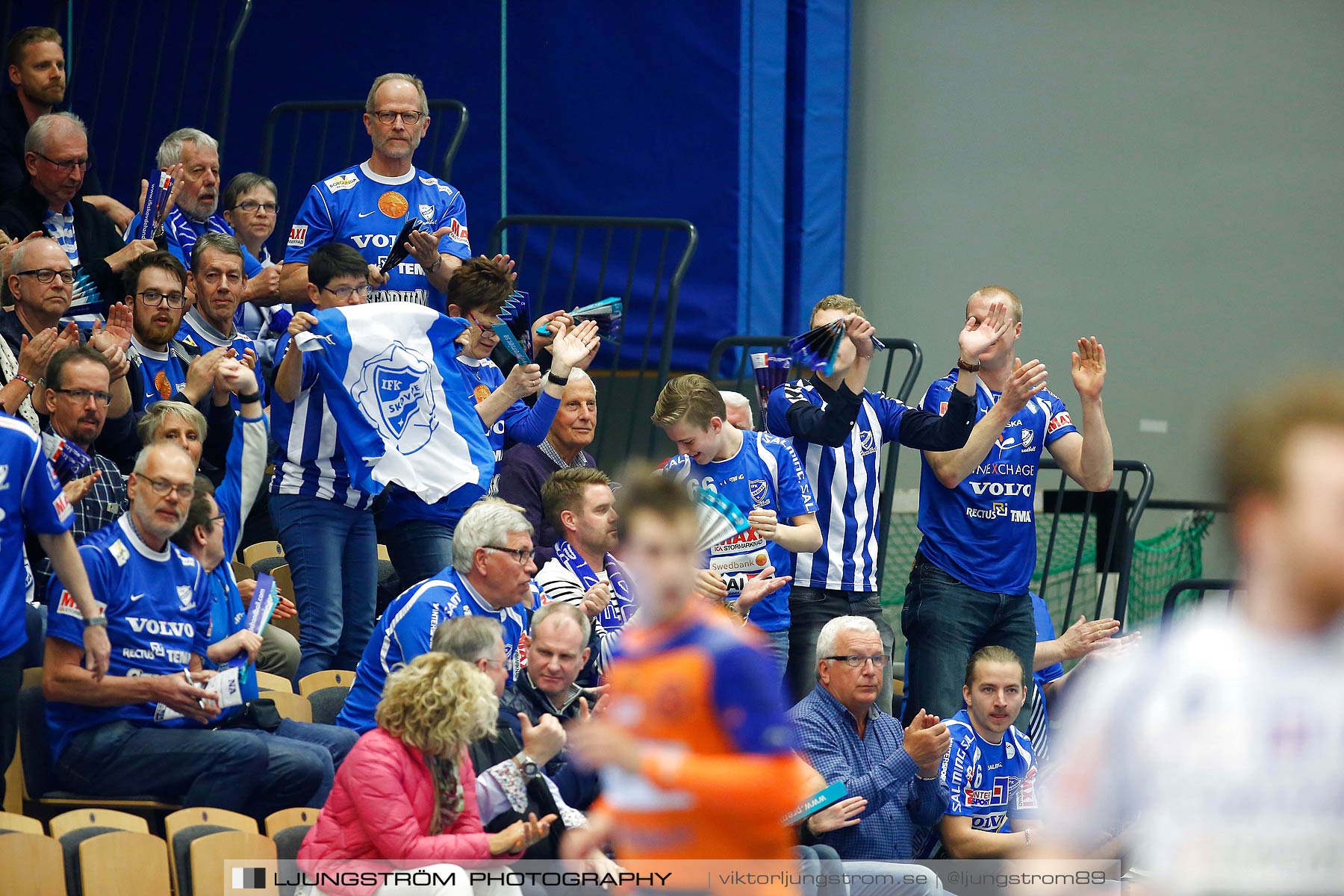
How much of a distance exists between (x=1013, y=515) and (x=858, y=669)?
1.09 meters

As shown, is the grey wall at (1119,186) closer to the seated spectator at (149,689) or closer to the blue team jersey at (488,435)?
the blue team jersey at (488,435)

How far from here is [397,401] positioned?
6129 mm

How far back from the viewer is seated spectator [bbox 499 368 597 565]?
642 cm

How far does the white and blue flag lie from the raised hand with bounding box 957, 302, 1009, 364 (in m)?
1.96

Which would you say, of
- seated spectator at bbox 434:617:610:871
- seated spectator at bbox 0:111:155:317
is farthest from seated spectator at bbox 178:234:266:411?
seated spectator at bbox 434:617:610:871

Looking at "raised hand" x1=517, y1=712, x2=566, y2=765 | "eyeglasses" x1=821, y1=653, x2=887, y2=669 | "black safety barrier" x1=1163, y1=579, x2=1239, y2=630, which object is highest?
"black safety barrier" x1=1163, y1=579, x2=1239, y2=630

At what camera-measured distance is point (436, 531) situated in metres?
6.14

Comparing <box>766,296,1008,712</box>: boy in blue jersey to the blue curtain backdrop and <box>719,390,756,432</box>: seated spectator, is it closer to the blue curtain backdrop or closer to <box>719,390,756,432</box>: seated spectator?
<box>719,390,756,432</box>: seated spectator

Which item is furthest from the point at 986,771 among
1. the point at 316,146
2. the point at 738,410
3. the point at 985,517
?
the point at 316,146

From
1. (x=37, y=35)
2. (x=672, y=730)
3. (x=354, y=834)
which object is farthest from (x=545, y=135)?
(x=672, y=730)

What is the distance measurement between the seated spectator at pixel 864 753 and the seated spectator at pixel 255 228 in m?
3.12

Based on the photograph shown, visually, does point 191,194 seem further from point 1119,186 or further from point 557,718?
point 1119,186

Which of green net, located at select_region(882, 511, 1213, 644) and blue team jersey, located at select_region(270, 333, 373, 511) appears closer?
blue team jersey, located at select_region(270, 333, 373, 511)

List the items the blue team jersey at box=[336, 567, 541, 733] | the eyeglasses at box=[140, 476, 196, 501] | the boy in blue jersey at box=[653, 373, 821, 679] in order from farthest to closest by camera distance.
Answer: the boy in blue jersey at box=[653, 373, 821, 679]
the blue team jersey at box=[336, 567, 541, 733]
the eyeglasses at box=[140, 476, 196, 501]
